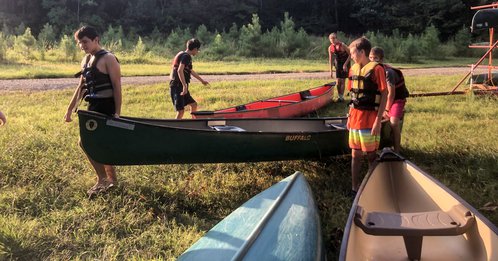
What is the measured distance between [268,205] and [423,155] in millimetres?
3197

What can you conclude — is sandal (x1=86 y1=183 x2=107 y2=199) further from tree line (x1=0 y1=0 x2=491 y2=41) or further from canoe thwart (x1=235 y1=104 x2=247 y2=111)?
tree line (x1=0 y1=0 x2=491 y2=41)

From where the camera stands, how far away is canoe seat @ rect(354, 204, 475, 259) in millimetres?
3152

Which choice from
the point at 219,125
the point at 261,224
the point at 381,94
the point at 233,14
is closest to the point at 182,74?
the point at 219,125

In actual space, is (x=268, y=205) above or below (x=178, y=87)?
below

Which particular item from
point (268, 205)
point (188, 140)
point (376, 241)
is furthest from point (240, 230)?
point (188, 140)

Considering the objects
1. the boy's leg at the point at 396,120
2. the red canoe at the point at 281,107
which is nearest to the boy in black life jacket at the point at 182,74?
the red canoe at the point at 281,107

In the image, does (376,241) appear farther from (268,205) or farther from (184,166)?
(184,166)

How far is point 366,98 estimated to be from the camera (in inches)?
181

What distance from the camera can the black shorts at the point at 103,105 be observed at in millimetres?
4598

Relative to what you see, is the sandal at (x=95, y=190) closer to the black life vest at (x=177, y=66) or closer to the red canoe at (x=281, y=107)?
the red canoe at (x=281, y=107)

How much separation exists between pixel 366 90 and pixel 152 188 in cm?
252

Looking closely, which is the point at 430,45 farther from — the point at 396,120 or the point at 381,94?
the point at 381,94

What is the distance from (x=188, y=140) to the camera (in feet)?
15.4

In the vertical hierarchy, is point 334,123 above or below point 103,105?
below
